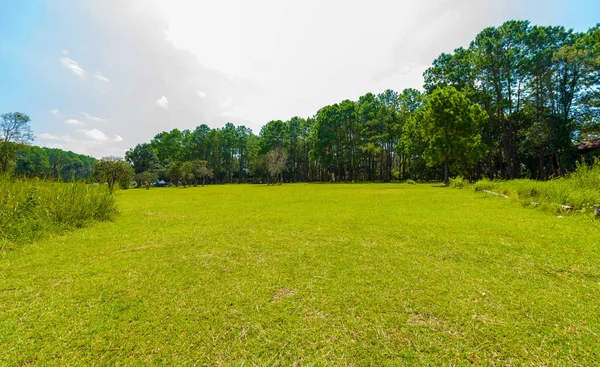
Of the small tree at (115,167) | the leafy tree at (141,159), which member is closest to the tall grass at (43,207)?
the small tree at (115,167)

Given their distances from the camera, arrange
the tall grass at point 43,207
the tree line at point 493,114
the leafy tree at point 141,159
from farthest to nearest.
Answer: the leafy tree at point 141,159
the tree line at point 493,114
the tall grass at point 43,207

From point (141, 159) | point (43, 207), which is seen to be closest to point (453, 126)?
point (43, 207)

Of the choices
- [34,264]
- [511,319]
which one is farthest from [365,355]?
[34,264]

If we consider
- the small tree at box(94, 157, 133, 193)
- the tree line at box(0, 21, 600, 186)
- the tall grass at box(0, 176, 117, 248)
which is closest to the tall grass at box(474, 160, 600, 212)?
the tree line at box(0, 21, 600, 186)

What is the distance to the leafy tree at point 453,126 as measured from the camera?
21.0m

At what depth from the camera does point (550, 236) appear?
14.4 feet

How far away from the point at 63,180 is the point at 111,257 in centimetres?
551

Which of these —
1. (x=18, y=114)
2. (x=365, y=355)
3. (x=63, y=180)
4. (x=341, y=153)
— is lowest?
(x=365, y=355)

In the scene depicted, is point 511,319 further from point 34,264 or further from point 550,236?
point 34,264

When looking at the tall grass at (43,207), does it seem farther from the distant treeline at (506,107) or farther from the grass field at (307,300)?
the distant treeline at (506,107)

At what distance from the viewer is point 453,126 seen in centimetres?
2117

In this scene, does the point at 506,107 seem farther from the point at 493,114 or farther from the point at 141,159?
the point at 141,159

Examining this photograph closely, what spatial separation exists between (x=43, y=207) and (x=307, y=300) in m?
7.25

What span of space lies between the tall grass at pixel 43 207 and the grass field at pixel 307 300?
32.1 inches
